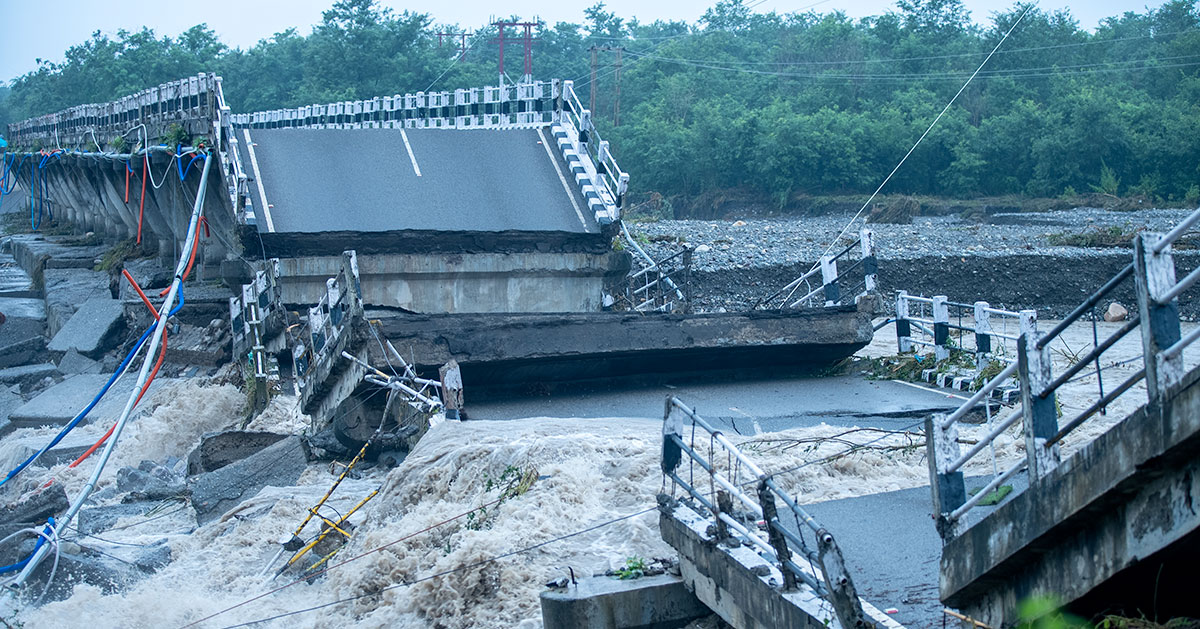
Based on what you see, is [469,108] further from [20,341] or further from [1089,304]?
[1089,304]

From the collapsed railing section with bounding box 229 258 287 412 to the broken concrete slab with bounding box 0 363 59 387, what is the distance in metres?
5.78

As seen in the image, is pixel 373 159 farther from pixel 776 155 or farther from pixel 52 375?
pixel 776 155

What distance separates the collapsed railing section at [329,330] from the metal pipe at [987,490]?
7056 millimetres

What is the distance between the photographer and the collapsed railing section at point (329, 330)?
433 inches

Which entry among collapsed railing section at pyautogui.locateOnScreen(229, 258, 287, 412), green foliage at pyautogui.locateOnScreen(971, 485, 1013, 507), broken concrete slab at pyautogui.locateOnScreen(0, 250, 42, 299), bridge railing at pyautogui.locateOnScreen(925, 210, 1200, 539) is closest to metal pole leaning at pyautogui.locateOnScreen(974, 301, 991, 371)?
green foliage at pyautogui.locateOnScreen(971, 485, 1013, 507)

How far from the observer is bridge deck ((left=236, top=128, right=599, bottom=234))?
49.4 feet

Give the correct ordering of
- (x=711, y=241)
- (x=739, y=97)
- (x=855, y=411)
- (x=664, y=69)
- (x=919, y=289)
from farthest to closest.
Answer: (x=664, y=69)
(x=739, y=97)
(x=711, y=241)
(x=919, y=289)
(x=855, y=411)

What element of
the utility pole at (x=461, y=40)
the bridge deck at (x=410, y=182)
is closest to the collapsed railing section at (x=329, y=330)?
the bridge deck at (x=410, y=182)

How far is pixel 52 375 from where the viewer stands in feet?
63.1

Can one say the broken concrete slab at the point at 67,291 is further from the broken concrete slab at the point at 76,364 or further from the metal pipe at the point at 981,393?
the metal pipe at the point at 981,393

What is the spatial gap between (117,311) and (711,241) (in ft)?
49.5

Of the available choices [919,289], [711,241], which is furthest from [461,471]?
[711,241]

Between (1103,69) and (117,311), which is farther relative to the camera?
(1103,69)

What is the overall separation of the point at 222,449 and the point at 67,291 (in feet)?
41.2
